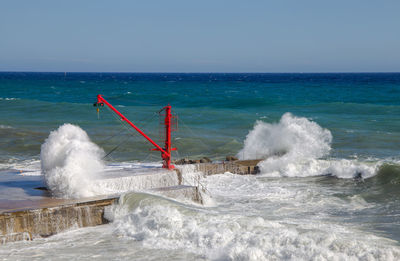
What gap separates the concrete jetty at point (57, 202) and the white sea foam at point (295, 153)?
5.48m

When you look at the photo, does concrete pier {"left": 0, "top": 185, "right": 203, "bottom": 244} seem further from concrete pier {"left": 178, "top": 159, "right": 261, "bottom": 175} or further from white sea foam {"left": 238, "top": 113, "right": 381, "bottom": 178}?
white sea foam {"left": 238, "top": 113, "right": 381, "bottom": 178}

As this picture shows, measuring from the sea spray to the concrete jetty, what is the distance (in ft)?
1.40

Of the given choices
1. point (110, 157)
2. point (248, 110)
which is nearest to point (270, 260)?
point (110, 157)

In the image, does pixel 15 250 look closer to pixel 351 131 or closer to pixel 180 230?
pixel 180 230

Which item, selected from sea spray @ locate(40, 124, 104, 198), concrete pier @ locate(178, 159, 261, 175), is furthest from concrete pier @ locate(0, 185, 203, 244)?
concrete pier @ locate(178, 159, 261, 175)

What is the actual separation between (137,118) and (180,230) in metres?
32.5

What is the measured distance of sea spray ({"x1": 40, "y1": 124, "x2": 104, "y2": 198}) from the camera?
14.2m

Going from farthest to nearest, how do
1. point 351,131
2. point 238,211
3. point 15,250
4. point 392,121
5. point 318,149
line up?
point 392,121 < point 351,131 < point 318,149 < point 238,211 < point 15,250

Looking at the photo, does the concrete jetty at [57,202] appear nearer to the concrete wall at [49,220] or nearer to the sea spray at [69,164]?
the concrete wall at [49,220]

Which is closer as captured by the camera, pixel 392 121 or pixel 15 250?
pixel 15 250

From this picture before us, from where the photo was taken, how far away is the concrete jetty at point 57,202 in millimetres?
12203

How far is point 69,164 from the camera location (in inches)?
575

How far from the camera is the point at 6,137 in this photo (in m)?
30.2

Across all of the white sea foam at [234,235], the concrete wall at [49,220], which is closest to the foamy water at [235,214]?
the white sea foam at [234,235]
